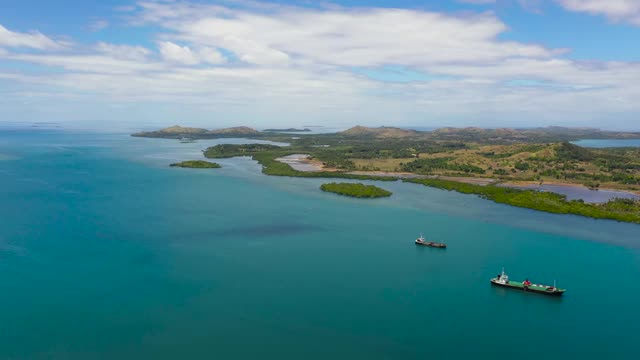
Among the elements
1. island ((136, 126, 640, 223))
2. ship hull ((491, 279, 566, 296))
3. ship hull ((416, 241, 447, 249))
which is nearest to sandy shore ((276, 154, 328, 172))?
island ((136, 126, 640, 223))

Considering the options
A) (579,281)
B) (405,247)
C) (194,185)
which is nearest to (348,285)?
(405,247)

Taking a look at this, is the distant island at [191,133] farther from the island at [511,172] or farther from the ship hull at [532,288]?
the ship hull at [532,288]

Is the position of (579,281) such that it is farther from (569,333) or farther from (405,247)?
(405,247)

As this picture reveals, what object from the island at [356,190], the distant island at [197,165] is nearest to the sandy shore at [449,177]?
the distant island at [197,165]

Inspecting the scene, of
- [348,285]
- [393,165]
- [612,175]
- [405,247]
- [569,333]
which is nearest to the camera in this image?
[569,333]

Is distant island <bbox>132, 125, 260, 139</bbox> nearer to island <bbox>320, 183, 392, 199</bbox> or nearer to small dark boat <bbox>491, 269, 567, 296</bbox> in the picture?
island <bbox>320, 183, 392, 199</bbox>

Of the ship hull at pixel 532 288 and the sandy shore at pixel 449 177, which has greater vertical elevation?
the sandy shore at pixel 449 177

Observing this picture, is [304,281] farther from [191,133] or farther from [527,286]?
[191,133]
